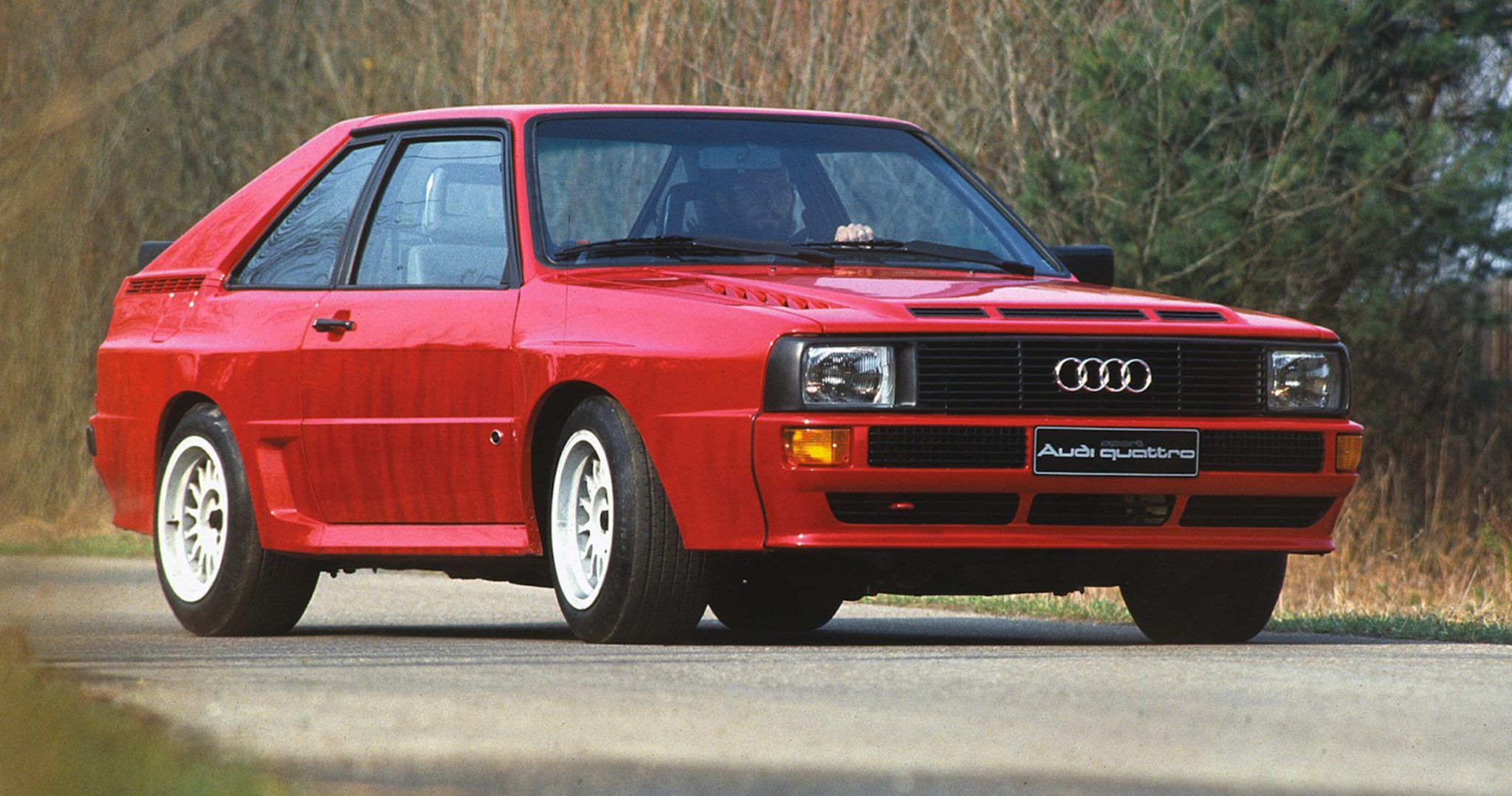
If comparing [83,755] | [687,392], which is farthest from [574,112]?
[83,755]

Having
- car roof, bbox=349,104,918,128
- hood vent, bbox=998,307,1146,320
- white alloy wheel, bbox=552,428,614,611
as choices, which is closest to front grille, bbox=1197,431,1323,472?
hood vent, bbox=998,307,1146,320

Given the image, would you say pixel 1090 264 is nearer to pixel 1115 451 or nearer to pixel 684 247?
pixel 684 247

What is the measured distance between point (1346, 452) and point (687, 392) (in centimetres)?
206

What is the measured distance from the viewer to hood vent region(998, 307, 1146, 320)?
26.7 feet

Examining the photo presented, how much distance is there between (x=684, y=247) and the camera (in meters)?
9.00

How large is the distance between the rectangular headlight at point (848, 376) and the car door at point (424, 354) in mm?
1262

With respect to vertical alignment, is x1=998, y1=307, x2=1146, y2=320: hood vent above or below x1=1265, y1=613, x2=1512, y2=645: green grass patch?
above

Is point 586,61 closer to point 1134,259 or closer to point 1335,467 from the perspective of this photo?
point 1134,259

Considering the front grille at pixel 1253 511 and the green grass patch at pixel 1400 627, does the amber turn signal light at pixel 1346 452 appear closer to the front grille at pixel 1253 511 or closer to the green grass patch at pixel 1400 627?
the front grille at pixel 1253 511

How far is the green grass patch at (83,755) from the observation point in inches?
190

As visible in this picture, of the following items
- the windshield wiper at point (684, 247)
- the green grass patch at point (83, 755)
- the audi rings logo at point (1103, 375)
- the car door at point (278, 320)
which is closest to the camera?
the green grass patch at point (83, 755)

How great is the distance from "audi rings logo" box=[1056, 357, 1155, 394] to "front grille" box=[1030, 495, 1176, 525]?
12.7 inches

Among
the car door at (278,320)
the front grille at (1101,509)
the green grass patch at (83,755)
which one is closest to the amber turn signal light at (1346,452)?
the front grille at (1101,509)

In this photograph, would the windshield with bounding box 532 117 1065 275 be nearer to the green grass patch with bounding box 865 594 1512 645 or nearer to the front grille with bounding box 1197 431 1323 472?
the front grille with bounding box 1197 431 1323 472
